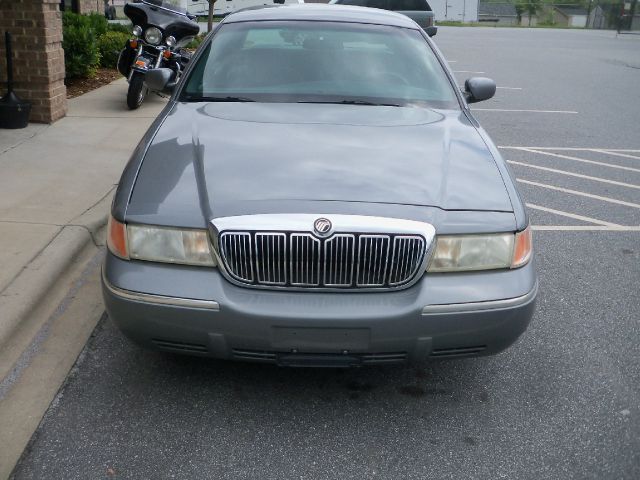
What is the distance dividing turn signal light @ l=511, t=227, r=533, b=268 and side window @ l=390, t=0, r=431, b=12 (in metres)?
16.7

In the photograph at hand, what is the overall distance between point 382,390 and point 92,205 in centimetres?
314

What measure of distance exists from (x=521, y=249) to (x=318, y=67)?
205 centimetres

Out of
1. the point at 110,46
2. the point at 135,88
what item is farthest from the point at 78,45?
the point at 110,46

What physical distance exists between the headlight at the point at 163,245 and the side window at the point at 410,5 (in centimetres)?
1694

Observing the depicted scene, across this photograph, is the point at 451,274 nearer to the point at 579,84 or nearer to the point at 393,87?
the point at 393,87

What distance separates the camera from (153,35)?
10.3m

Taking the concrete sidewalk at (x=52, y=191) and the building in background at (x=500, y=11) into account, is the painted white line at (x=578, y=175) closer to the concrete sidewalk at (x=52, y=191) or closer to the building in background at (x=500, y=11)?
the concrete sidewalk at (x=52, y=191)

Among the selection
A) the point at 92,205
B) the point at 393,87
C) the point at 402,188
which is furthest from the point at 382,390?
the point at 92,205

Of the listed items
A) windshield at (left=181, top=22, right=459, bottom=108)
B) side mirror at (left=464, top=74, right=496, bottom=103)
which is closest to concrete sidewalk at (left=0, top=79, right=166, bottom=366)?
windshield at (left=181, top=22, right=459, bottom=108)

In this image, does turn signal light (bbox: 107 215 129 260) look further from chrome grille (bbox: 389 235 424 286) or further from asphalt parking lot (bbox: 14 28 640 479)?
chrome grille (bbox: 389 235 424 286)

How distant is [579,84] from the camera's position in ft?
54.3

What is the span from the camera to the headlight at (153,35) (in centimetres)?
1028

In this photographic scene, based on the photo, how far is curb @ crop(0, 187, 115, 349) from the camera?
414 centimetres

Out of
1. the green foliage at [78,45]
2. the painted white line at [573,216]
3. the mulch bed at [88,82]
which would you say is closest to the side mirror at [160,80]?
the painted white line at [573,216]
